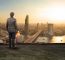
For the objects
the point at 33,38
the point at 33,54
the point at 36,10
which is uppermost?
the point at 36,10

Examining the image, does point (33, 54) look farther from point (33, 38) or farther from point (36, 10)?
point (36, 10)

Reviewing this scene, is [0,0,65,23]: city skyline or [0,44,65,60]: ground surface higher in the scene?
[0,0,65,23]: city skyline

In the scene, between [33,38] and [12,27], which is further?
[33,38]

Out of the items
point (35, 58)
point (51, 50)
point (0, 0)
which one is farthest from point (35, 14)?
point (35, 58)

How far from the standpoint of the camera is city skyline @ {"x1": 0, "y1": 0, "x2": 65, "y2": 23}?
44.0 ft

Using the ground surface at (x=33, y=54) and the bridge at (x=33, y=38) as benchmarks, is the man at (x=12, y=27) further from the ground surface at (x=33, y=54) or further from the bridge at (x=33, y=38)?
the bridge at (x=33, y=38)

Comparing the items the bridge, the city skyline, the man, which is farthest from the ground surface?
the city skyline

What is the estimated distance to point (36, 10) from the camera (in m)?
13.6

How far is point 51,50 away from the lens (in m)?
11.4

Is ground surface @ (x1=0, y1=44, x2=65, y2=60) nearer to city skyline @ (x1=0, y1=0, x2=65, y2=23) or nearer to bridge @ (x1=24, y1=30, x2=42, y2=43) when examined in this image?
bridge @ (x1=24, y1=30, x2=42, y2=43)

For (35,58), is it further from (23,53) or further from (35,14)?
(35,14)

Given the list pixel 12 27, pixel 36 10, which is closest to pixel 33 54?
pixel 12 27

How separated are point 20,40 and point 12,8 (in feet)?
4.53

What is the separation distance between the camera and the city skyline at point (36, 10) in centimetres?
1342
